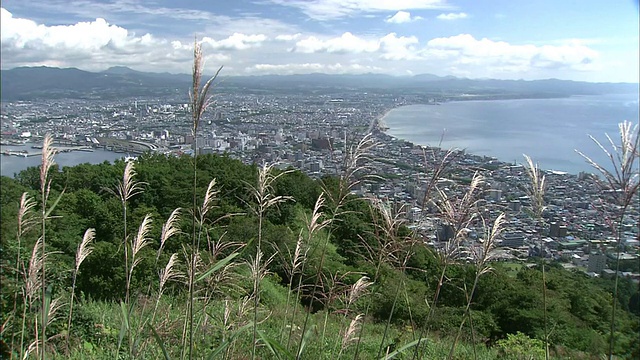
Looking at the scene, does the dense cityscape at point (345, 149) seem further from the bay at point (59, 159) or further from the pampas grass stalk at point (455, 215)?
the bay at point (59, 159)

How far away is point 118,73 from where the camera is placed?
1670 cm

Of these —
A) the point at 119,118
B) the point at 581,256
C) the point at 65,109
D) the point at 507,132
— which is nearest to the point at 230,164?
the point at 119,118

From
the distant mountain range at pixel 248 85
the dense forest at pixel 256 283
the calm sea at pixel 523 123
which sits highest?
the distant mountain range at pixel 248 85

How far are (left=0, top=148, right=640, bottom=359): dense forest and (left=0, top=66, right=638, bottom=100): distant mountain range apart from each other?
2.54 meters

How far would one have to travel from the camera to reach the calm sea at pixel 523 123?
7602 mm

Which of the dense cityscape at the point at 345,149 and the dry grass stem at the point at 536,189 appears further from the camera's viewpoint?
the dense cityscape at the point at 345,149

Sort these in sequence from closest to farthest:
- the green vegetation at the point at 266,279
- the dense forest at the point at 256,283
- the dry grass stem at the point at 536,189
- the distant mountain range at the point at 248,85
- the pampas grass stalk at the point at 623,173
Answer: the pampas grass stalk at the point at 623,173
the dry grass stem at the point at 536,189
the green vegetation at the point at 266,279
the dense forest at the point at 256,283
the distant mountain range at the point at 248,85

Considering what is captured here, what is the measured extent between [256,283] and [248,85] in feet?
37.1

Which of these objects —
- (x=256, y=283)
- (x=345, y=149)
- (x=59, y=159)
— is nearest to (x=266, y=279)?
(x=59, y=159)

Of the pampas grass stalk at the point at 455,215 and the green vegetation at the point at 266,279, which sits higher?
the pampas grass stalk at the point at 455,215

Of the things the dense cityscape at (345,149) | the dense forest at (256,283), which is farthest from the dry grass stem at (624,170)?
the dense forest at (256,283)

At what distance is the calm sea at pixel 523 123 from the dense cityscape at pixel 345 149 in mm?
778

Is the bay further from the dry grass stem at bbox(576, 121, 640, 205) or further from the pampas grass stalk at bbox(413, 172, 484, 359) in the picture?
the dry grass stem at bbox(576, 121, 640, 205)

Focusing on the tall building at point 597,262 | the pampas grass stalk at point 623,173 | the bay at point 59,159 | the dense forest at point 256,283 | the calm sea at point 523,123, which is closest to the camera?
the pampas grass stalk at point 623,173
